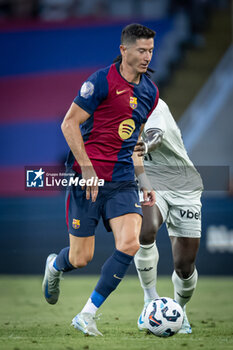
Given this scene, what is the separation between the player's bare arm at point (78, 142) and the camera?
463cm

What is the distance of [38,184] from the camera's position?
17.5 feet

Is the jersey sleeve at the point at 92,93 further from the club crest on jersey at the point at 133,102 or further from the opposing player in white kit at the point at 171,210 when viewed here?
the opposing player in white kit at the point at 171,210

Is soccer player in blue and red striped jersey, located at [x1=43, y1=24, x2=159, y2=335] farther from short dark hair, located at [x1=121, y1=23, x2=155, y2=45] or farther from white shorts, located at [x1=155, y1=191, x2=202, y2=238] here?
white shorts, located at [x1=155, y1=191, x2=202, y2=238]

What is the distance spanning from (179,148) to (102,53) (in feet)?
28.3

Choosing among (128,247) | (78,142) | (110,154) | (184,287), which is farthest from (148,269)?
(78,142)

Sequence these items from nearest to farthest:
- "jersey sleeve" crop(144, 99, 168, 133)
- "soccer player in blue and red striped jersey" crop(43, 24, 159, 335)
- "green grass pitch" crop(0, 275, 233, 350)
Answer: "green grass pitch" crop(0, 275, 233, 350)
"soccer player in blue and red striped jersey" crop(43, 24, 159, 335)
"jersey sleeve" crop(144, 99, 168, 133)

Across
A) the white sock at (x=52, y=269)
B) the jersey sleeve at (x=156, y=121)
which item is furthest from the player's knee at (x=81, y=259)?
the jersey sleeve at (x=156, y=121)

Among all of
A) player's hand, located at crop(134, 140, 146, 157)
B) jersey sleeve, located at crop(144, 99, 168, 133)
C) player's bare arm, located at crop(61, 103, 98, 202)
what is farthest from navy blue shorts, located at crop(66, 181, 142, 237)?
jersey sleeve, located at crop(144, 99, 168, 133)

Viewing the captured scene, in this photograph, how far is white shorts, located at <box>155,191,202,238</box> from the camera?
564 cm

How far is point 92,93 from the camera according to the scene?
183 inches

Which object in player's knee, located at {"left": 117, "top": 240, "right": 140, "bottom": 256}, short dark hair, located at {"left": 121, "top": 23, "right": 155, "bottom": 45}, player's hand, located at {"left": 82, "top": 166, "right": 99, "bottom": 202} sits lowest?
player's knee, located at {"left": 117, "top": 240, "right": 140, "bottom": 256}

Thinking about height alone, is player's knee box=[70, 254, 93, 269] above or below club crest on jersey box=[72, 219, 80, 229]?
below

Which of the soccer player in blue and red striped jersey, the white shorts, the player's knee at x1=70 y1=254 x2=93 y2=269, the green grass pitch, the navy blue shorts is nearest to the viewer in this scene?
the green grass pitch

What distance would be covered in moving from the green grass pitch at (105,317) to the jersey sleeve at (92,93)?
1.63 meters
